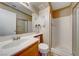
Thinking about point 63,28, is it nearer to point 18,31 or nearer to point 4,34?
point 18,31

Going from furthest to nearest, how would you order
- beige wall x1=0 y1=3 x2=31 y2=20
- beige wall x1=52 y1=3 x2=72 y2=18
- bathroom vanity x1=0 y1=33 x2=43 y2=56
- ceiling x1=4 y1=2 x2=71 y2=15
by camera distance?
beige wall x1=52 y1=3 x2=72 y2=18 → ceiling x1=4 y1=2 x2=71 y2=15 → beige wall x1=0 y1=3 x2=31 y2=20 → bathroom vanity x1=0 y1=33 x2=43 y2=56

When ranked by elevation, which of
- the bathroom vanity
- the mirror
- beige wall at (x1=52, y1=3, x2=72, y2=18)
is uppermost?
beige wall at (x1=52, y1=3, x2=72, y2=18)

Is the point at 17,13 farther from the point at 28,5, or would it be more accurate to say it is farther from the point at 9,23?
the point at 28,5

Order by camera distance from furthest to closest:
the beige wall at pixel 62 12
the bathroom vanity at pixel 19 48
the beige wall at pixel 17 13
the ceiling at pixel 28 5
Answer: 1. the beige wall at pixel 62 12
2. the ceiling at pixel 28 5
3. the beige wall at pixel 17 13
4. the bathroom vanity at pixel 19 48

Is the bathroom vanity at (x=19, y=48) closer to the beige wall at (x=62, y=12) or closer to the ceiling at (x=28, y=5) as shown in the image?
the ceiling at (x=28, y=5)

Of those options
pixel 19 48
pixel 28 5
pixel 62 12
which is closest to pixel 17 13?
pixel 28 5

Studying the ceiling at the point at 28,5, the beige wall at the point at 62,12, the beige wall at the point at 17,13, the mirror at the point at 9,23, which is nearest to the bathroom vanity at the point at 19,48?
the mirror at the point at 9,23

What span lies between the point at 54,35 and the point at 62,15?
626mm

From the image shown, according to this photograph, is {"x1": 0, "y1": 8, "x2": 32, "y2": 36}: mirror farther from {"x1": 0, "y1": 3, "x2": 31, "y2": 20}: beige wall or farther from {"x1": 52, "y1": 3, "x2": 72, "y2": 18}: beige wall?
{"x1": 52, "y1": 3, "x2": 72, "y2": 18}: beige wall

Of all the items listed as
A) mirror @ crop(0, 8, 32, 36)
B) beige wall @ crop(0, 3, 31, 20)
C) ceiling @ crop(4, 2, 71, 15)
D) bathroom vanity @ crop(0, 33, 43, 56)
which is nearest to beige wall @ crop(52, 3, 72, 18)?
ceiling @ crop(4, 2, 71, 15)

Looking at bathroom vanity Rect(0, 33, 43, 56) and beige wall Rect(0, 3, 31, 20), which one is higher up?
beige wall Rect(0, 3, 31, 20)

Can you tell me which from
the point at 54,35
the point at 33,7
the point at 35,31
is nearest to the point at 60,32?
the point at 54,35

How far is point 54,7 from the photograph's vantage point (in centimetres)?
200

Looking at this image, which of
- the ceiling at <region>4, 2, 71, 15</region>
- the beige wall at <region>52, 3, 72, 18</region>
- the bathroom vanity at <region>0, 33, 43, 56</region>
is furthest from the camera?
the beige wall at <region>52, 3, 72, 18</region>
